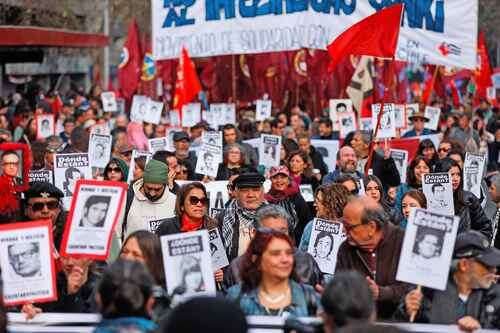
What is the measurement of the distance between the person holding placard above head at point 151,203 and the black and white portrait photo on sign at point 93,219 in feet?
7.68

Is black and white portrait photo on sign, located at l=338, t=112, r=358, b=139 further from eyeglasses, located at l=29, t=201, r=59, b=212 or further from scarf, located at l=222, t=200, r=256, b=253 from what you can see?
eyeglasses, located at l=29, t=201, r=59, b=212

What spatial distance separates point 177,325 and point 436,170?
8.05 meters

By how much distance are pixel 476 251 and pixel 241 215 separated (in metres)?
2.79

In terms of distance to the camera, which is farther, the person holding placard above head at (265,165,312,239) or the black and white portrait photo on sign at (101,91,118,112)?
the black and white portrait photo on sign at (101,91,118,112)

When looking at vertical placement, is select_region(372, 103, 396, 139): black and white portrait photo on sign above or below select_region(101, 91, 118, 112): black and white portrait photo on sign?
below

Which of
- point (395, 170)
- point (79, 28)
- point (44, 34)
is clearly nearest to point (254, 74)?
point (44, 34)

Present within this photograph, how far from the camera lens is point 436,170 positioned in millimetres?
12344

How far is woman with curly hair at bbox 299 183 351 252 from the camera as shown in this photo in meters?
9.41

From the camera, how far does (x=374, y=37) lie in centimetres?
1483

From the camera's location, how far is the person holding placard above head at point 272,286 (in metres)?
6.50

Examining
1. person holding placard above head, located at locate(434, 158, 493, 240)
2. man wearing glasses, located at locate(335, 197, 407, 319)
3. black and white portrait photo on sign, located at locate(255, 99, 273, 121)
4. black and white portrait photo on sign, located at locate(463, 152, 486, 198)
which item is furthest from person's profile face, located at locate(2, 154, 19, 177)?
black and white portrait photo on sign, located at locate(255, 99, 273, 121)

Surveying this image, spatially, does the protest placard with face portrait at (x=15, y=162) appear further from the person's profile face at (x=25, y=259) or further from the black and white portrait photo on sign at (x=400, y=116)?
the black and white portrait photo on sign at (x=400, y=116)

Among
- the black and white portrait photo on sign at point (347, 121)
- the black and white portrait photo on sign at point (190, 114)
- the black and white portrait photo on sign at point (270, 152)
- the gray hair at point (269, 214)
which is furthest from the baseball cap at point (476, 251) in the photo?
the black and white portrait photo on sign at point (190, 114)

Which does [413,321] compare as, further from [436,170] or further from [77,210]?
[436,170]
